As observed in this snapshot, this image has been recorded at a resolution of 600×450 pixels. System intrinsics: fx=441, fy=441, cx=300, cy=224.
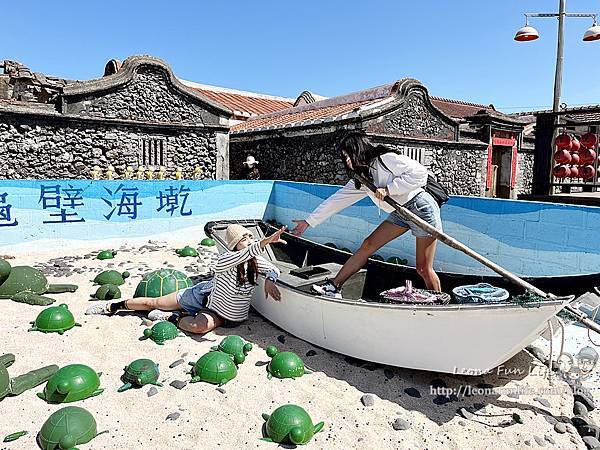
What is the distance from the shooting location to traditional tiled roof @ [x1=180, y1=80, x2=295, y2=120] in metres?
20.3

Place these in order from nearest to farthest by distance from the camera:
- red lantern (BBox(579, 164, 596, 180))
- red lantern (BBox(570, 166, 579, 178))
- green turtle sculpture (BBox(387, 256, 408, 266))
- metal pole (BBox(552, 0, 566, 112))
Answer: green turtle sculpture (BBox(387, 256, 408, 266)) → red lantern (BBox(570, 166, 579, 178)) → red lantern (BBox(579, 164, 596, 180)) → metal pole (BBox(552, 0, 566, 112))

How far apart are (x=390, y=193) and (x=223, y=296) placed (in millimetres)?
2143

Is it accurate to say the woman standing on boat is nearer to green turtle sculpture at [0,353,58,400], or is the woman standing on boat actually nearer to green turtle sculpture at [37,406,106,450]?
green turtle sculpture at [37,406,106,450]

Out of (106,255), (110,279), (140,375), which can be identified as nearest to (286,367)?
(140,375)

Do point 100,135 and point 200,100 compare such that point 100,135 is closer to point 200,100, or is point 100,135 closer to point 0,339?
point 200,100

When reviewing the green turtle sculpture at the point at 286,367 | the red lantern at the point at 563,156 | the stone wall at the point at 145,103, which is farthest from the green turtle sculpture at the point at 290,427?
the stone wall at the point at 145,103

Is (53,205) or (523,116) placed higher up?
(523,116)

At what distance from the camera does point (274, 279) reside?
470cm

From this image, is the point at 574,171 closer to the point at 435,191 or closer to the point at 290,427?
the point at 435,191

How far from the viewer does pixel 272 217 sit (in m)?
12.2

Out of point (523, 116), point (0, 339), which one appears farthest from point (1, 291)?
point (523, 116)

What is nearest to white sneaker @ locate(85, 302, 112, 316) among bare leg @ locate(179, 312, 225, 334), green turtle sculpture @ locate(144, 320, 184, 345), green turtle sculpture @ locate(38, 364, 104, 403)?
green turtle sculpture @ locate(144, 320, 184, 345)

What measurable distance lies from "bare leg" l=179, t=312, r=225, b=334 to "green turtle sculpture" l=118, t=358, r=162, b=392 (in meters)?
0.91

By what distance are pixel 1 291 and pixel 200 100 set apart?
10.9 metres
